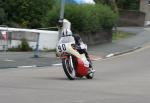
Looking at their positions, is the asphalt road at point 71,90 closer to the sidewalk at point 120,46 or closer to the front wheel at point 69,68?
the front wheel at point 69,68

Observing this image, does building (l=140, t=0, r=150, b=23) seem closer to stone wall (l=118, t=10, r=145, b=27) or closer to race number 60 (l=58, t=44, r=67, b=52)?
stone wall (l=118, t=10, r=145, b=27)

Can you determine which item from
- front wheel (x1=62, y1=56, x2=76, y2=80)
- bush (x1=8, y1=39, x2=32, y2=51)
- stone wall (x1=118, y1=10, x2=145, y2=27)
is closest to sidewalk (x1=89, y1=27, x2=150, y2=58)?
bush (x1=8, y1=39, x2=32, y2=51)

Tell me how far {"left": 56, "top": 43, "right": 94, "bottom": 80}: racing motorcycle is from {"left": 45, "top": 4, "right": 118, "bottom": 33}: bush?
16.1m

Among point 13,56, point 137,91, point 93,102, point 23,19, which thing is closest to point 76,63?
point 137,91

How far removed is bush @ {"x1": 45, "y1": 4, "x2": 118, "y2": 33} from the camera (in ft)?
109

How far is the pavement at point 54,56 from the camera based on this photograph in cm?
2272

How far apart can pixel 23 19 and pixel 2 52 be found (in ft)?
35.6

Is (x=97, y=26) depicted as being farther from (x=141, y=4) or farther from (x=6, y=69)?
(x=141, y=4)

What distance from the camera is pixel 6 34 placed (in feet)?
95.1

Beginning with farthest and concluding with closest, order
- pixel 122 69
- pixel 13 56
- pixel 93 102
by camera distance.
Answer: pixel 13 56 < pixel 122 69 < pixel 93 102

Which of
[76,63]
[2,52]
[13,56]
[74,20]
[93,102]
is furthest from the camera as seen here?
[74,20]

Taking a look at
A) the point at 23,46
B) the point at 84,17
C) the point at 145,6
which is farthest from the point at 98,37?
the point at 145,6

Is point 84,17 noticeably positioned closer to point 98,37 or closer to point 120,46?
point 120,46

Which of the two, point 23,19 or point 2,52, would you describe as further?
point 23,19
